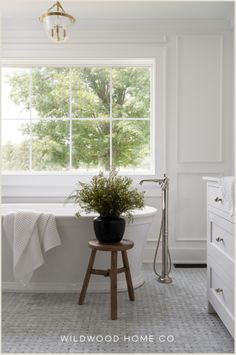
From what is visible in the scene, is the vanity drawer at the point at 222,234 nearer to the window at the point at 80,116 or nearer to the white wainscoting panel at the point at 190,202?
the white wainscoting panel at the point at 190,202

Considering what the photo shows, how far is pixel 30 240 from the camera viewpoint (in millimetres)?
2736

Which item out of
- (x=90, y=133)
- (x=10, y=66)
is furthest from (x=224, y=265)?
(x=10, y=66)

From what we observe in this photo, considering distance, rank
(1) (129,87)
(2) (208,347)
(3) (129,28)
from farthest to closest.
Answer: (1) (129,87), (3) (129,28), (2) (208,347)

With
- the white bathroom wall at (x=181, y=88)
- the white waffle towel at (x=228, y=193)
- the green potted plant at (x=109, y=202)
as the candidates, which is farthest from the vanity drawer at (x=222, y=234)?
the white bathroom wall at (x=181, y=88)

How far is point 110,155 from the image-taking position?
4148 mm

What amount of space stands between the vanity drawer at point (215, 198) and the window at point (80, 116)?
5.62 feet

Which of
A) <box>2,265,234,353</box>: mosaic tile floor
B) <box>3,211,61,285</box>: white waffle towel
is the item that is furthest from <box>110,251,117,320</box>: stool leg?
<box>3,211,61,285</box>: white waffle towel

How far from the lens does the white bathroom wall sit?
3859 millimetres

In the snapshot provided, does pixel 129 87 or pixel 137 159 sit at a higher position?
pixel 129 87

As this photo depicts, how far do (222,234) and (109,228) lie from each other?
2.45ft

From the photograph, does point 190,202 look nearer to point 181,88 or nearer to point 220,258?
point 181,88

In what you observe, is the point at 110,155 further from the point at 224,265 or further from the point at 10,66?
the point at 224,265

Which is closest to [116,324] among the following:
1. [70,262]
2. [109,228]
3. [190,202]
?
[109,228]

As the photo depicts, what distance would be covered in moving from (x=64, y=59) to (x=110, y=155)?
1.19 m
